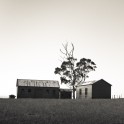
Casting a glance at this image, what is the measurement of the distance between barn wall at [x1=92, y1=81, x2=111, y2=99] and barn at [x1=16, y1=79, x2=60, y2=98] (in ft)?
44.7

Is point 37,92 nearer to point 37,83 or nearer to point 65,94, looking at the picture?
point 37,83

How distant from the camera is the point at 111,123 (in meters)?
17.1

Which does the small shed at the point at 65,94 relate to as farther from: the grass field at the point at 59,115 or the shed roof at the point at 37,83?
the grass field at the point at 59,115

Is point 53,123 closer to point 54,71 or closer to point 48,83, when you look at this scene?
point 48,83

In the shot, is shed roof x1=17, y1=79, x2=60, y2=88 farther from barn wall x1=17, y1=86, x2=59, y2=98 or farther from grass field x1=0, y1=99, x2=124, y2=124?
grass field x1=0, y1=99, x2=124, y2=124

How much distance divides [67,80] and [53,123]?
66.7 metres

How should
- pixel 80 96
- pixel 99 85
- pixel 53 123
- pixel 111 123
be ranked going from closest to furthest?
pixel 53 123
pixel 111 123
pixel 99 85
pixel 80 96

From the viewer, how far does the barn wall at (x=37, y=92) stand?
2827 inches

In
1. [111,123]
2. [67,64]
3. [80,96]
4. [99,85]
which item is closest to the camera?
[111,123]

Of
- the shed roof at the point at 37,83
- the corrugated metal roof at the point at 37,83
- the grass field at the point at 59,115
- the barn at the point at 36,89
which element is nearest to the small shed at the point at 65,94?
Answer: the barn at the point at 36,89

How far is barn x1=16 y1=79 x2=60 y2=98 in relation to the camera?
2835 inches

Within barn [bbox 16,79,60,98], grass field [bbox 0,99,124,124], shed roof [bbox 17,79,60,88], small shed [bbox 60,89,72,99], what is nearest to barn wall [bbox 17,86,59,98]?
barn [bbox 16,79,60,98]

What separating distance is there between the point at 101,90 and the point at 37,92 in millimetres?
18794

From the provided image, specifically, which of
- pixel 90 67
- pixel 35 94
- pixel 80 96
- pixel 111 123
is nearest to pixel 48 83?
pixel 35 94
